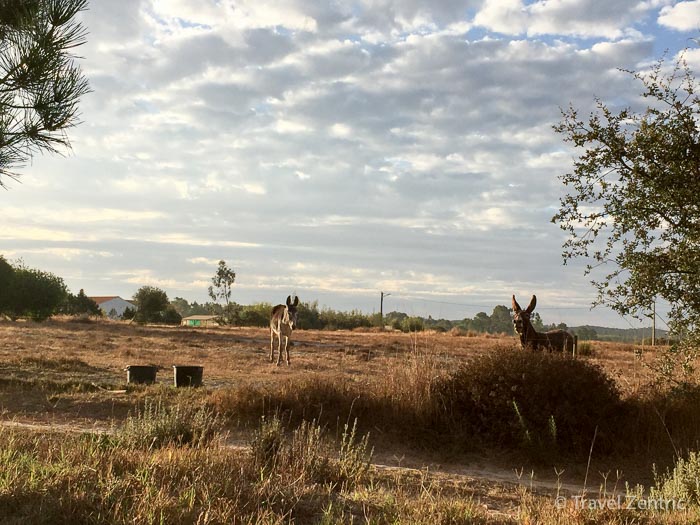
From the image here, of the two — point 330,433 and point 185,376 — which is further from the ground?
point 185,376

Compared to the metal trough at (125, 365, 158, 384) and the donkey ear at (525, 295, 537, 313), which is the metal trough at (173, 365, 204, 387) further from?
the donkey ear at (525, 295, 537, 313)

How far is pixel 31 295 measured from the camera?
5750cm

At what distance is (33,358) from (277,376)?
7.45 m

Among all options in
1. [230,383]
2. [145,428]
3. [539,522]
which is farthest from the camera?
[230,383]

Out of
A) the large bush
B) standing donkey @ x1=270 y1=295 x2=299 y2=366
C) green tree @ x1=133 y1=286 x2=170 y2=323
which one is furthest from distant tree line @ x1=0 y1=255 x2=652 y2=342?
the large bush

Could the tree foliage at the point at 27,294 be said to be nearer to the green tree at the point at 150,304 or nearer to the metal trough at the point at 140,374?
the green tree at the point at 150,304

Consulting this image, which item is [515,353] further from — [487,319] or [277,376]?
[487,319]

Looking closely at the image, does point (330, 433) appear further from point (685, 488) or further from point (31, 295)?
point (31, 295)

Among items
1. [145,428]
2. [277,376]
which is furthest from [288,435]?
[277,376]

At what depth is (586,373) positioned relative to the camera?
1138 cm

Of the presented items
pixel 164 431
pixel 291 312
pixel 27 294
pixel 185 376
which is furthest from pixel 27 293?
pixel 164 431

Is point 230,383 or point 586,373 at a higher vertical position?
point 586,373

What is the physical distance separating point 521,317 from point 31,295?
177ft

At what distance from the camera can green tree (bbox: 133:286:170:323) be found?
6144 cm
